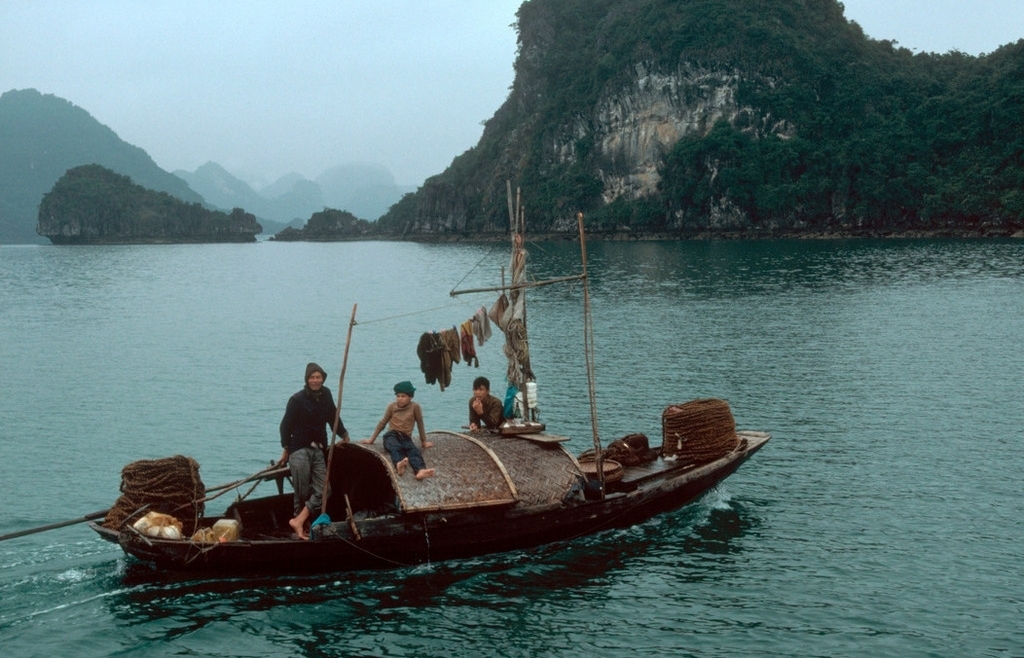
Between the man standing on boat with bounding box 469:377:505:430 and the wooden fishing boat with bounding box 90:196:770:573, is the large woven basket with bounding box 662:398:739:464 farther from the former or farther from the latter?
the man standing on boat with bounding box 469:377:505:430

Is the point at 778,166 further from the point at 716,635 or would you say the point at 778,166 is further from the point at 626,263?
the point at 716,635

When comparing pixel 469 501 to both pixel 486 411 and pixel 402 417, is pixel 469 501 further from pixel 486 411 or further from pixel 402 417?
pixel 486 411

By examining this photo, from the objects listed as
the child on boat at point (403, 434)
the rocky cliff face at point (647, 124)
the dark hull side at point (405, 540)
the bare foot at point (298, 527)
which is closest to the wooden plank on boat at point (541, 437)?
the dark hull side at point (405, 540)

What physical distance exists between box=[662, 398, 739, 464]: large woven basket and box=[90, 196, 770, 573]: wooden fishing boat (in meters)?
0.03

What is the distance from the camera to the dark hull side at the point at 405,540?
1468cm

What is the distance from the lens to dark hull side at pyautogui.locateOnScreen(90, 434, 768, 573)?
48.2 feet

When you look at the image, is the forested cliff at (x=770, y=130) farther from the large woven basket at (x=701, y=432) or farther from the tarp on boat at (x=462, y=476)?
the tarp on boat at (x=462, y=476)

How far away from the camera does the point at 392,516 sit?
15.2m

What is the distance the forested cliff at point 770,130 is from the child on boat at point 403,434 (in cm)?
10918

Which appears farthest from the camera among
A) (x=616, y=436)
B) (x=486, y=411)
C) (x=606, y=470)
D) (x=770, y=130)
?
(x=770, y=130)

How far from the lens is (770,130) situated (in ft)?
470

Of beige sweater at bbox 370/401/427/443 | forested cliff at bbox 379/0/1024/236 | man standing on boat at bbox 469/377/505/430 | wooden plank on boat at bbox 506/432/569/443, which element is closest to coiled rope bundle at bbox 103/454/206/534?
beige sweater at bbox 370/401/427/443

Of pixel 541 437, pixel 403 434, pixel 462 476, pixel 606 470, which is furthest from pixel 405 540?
pixel 606 470

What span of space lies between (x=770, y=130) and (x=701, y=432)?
5247 inches
